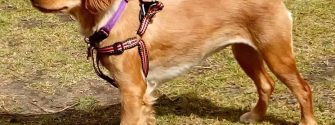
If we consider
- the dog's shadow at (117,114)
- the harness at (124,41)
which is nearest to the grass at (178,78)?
the dog's shadow at (117,114)

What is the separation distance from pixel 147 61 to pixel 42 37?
2789mm

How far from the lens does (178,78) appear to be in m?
5.52

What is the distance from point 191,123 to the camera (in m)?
4.85

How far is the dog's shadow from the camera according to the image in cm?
488

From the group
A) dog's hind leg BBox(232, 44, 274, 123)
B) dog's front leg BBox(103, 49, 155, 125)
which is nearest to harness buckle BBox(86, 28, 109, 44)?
dog's front leg BBox(103, 49, 155, 125)

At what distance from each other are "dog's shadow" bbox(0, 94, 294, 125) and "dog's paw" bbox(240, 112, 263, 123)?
56 millimetres

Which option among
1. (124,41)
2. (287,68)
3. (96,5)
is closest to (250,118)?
(287,68)

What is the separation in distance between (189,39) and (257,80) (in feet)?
2.78

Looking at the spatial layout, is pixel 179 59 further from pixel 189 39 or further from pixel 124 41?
pixel 124 41

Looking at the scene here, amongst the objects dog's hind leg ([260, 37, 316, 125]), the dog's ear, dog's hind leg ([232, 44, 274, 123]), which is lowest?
dog's hind leg ([232, 44, 274, 123])

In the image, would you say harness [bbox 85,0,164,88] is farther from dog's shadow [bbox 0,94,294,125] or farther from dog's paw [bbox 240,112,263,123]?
dog's paw [bbox 240,112,263,123]

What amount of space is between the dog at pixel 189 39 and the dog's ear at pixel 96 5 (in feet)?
0.49

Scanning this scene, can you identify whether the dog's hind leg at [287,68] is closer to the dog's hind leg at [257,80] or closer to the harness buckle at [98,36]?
the dog's hind leg at [257,80]

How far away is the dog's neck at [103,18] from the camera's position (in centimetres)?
372
